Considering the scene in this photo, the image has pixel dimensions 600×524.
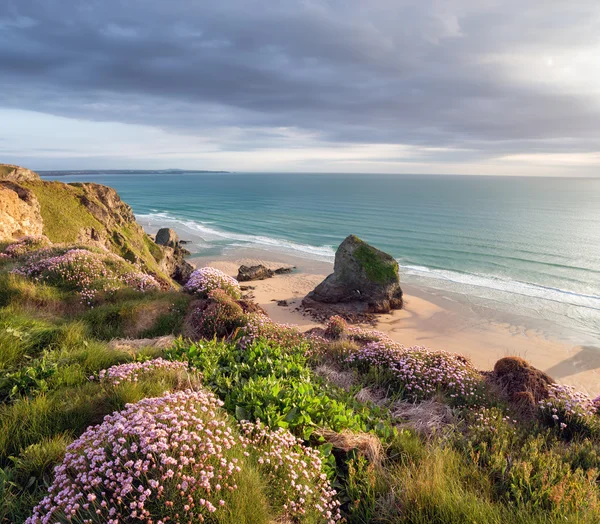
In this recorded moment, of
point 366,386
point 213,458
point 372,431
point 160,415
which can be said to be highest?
point 160,415

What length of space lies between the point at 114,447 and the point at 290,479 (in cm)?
170

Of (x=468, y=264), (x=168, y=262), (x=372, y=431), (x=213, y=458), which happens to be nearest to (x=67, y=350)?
(x=213, y=458)

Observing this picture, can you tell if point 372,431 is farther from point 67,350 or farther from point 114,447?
point 67,350

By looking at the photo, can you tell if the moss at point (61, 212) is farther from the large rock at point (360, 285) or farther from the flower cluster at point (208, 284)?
the large rock at point (360, 285)

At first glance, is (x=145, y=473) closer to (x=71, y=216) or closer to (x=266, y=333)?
(x=266, y=333)

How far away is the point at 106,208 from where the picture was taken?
28.6m

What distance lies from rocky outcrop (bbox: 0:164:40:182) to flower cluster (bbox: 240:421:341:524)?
29280 mm

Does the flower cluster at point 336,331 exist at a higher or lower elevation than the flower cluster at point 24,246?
lower

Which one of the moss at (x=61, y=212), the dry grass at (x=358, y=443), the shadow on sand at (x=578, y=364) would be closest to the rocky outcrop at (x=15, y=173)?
the moss at (x=61, y=212)

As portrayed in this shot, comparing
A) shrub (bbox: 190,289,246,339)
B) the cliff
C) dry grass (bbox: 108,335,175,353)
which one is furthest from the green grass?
the cliff

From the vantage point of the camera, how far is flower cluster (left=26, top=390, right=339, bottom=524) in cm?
302

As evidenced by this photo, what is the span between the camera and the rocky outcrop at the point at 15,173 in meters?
25.7

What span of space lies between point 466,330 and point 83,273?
908 inches

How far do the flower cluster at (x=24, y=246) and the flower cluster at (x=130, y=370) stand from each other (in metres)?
12.0
